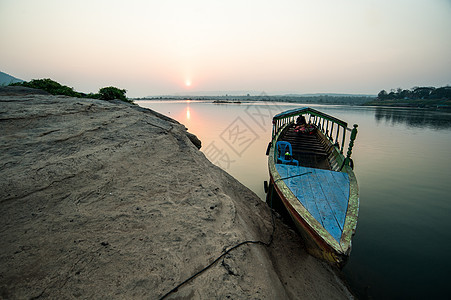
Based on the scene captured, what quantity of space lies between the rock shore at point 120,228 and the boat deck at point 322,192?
46.3 inches

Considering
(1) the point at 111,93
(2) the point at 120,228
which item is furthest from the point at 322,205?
(1) the point at 111,93

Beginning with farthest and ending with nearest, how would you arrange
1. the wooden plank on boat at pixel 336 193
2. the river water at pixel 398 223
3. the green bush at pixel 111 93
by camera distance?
the green bush at pixel 111 93
the river water at pixel 398 223
the wooden plank on boat at pixel 336 193

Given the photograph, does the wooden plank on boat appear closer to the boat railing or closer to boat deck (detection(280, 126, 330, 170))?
the boat railing

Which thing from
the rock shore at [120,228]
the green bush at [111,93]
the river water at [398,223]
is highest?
the green bush at [111,93]

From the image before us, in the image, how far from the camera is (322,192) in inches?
188

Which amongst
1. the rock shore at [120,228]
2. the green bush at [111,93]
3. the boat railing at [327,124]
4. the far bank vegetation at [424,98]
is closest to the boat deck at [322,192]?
the rock shore at [120,228]

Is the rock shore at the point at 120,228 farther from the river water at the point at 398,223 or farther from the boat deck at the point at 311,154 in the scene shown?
the boat deck at the point at 311,154

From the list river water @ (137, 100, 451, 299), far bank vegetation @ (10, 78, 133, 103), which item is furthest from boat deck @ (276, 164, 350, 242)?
far bank vegetation @ (10, 78, 133, 103)

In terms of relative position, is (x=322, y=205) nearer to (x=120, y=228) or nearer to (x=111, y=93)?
(x=120, y=228)

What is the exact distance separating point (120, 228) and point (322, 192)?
465 cm

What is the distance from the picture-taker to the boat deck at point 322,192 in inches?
149

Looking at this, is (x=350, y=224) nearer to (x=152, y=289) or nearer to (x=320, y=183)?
(x=320, y=183)

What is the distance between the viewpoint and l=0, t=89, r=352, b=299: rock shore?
7.13 feet

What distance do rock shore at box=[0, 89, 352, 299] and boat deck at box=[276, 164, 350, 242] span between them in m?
1.18
